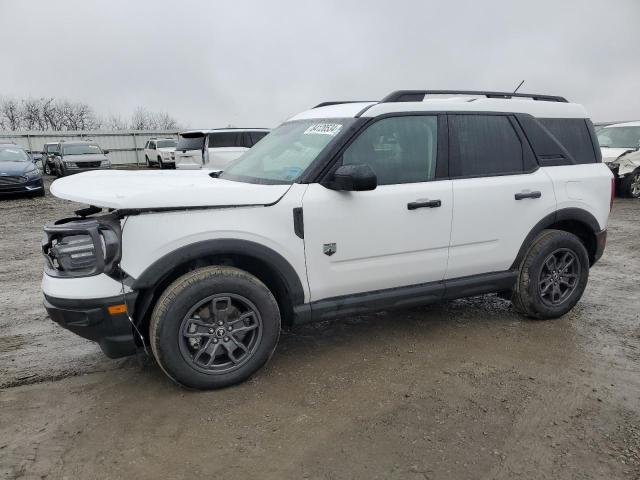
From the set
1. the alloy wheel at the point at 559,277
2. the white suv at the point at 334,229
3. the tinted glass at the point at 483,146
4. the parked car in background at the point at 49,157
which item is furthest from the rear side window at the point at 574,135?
the parked car in background at the point at 49,157

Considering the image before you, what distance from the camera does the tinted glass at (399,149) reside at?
3395 mm

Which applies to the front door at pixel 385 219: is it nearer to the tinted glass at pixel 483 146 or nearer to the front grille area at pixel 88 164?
the tinted glass at pixel 483 146

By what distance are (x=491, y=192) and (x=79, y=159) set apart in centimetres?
2005

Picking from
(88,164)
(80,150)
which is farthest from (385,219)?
(80,150)

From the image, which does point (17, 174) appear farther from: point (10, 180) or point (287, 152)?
point (287, 152)

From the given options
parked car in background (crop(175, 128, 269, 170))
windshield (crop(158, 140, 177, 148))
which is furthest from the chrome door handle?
windshield (crop(158, 140, 177, 148))

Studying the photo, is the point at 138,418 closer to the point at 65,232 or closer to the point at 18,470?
the point at 18,470

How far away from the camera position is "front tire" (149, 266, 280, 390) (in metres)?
2.87

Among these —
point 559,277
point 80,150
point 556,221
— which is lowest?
point 559,277

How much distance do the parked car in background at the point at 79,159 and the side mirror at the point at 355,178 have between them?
19.1 metres

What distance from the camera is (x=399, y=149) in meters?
3.51

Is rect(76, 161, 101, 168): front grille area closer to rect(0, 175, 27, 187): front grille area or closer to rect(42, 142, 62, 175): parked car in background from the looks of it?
rect(42, 142, 62, 175): parked car in background

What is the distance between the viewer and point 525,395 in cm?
301

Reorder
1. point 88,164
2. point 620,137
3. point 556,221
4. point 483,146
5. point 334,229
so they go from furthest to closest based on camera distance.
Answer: point 88,164, point 620,137, point 556,221, point 483,146, point 334,229
